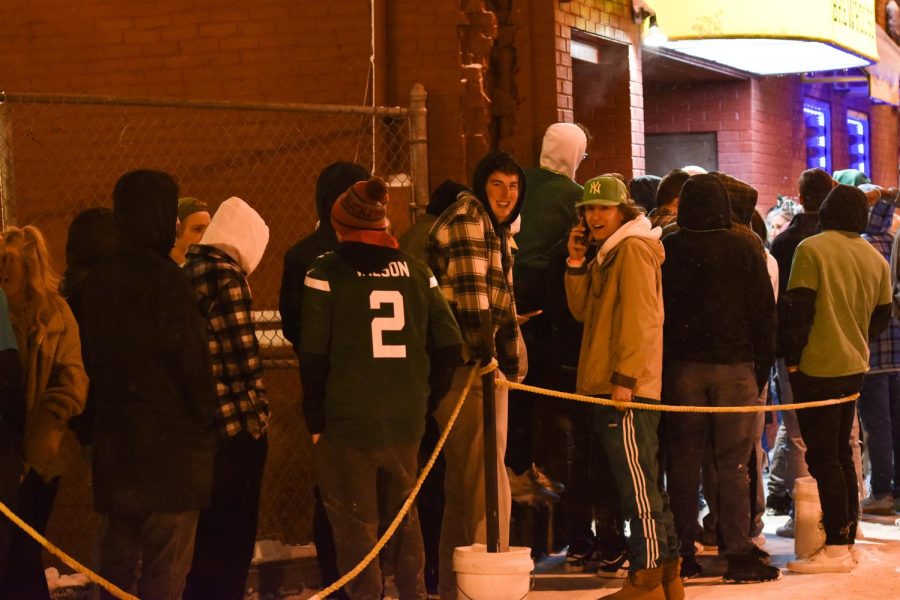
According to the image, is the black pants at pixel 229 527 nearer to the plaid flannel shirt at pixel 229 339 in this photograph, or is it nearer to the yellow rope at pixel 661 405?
the plaid flannel shirt at pixel 229 339

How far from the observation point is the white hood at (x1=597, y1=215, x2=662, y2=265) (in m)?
6.57

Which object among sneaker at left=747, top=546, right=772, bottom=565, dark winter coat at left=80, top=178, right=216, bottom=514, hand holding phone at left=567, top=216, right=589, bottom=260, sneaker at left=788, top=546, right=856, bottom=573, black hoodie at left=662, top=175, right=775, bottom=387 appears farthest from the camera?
sneaker at left=788, top=546, right=856, bottom=573

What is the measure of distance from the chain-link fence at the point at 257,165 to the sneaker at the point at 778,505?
3.34m

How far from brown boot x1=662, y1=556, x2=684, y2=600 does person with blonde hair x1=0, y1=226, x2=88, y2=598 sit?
3.02 metres

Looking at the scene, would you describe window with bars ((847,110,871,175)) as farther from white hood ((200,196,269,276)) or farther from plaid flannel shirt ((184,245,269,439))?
plaid flannel shirt ((184,245,269,439))

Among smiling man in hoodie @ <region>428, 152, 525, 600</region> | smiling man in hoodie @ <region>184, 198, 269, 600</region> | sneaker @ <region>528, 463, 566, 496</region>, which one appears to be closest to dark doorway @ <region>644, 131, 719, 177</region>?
sneaker @ <region>528, 463, 566, 496</region>

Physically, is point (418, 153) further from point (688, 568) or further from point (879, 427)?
point (879, 427)

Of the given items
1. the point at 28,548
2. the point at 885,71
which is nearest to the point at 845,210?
the point at 28,548

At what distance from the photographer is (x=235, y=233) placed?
5867 millimetres

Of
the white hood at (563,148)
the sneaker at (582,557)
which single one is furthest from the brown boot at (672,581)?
the white hood at (563,148)

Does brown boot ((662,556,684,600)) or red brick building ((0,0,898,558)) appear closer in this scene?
brown boot ((662,556,684,600))

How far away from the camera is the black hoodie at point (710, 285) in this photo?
6.89m

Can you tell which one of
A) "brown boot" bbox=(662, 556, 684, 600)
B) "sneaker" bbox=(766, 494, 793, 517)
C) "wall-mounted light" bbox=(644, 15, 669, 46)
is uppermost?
"wall-mounted light" bbox=(644, 15, 669, 46)

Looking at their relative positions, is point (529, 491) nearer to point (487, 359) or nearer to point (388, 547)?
point (388, 547)
